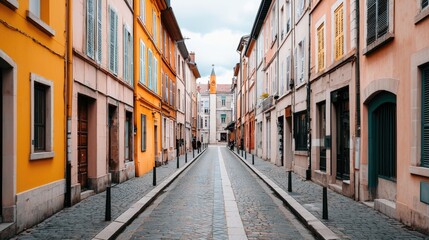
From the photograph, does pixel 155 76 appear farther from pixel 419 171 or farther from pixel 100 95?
pixel 419 171

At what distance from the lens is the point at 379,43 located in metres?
9.57

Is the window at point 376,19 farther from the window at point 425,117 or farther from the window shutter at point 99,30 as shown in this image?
the window shutter at point 99,30

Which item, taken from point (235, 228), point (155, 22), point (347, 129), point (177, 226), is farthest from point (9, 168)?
point (155, 22)

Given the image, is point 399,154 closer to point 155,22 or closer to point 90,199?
point 90,199

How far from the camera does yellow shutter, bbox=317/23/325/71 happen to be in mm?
15133

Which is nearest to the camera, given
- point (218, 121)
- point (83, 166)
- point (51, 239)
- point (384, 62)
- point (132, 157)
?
point (51, 239)

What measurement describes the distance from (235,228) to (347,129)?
6077 mm

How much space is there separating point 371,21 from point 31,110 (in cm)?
762

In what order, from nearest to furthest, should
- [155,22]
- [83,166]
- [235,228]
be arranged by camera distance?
[235,228]
[83,166]
[155,22]

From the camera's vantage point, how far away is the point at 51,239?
697 centimetres

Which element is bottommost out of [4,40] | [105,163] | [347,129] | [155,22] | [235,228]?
[235,228]

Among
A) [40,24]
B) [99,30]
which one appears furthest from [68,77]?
[99,30]

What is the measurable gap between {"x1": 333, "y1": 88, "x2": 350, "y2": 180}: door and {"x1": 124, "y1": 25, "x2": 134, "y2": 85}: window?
25.9ft

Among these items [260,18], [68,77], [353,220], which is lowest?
[353,220]
